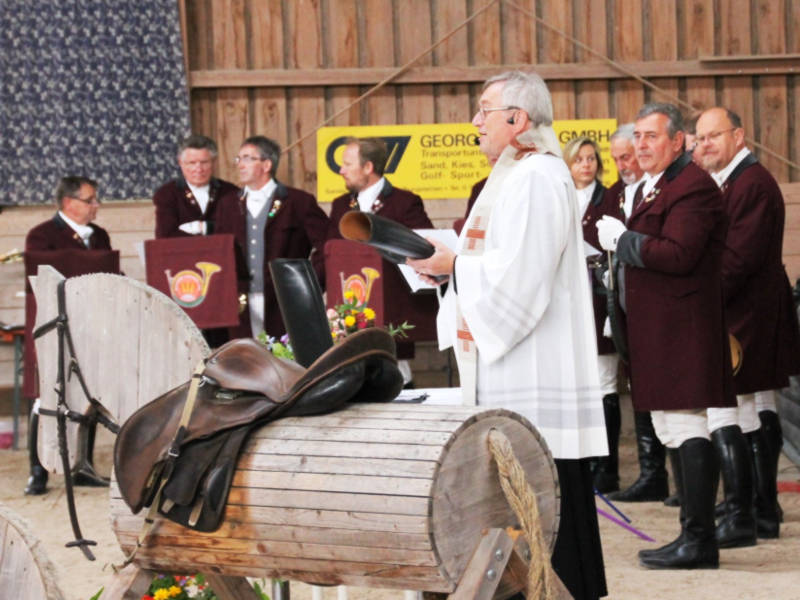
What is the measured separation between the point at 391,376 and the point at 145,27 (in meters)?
5.97

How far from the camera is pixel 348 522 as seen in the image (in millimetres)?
2404

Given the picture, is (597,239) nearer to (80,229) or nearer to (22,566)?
(80,229)

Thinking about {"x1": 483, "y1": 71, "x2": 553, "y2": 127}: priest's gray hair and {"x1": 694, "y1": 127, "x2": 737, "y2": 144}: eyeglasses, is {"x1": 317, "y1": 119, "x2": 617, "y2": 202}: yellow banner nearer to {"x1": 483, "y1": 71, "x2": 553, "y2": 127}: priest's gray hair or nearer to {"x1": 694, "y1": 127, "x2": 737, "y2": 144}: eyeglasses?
{"x1": 694, "y1": 127, "x2": 737, "y2": 144}: eyeglasses

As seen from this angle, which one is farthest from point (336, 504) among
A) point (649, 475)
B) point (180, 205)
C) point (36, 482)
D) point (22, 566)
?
point (180, 205)

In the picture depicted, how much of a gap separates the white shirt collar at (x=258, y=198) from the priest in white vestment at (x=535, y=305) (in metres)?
3.44

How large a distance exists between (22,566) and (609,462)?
449cm

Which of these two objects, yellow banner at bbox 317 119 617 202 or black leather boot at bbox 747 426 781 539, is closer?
black leather boot at bbox 747 426 781 539

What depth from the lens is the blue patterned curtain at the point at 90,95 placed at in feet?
26.6

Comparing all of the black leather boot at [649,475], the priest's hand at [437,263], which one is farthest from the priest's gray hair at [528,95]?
the black leather boot at [649,475]

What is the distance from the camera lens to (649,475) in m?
6.13

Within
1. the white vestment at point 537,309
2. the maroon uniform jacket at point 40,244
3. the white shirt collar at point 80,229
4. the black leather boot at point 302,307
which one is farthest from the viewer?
the white shirt collar at point 80,229

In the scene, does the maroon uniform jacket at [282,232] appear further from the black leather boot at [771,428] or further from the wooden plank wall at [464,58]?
the black leather boot at [771,428]

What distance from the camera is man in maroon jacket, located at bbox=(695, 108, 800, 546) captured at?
5082 millimetres

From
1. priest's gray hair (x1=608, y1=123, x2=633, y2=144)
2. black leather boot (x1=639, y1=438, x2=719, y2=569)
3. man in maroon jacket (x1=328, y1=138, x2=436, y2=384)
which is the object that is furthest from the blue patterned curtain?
black leather boot (x1=639, y1=438, x2=719, y2=569)
